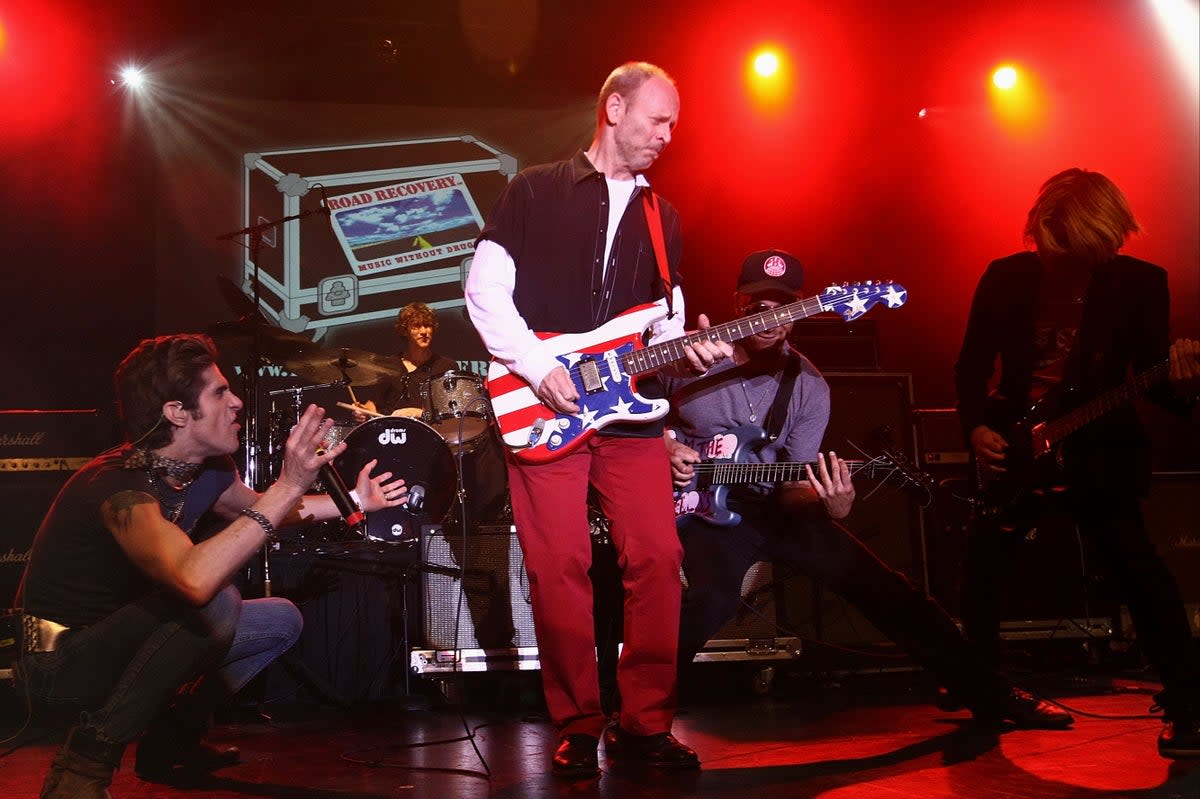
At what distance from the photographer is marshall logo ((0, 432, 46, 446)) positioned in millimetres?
5746

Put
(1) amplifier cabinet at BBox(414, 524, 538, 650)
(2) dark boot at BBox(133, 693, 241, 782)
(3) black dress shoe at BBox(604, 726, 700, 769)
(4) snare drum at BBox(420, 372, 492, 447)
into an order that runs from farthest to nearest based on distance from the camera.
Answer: (4) snare drum at BBox(420, 372, 492, 447), (1) amplifier cabinet at BBox(414, 524, 538, 650), (2) dark boot at BBox(133, 693, 241, 782), (3) black dress shoe at BBox(604, 726, 700, 769)

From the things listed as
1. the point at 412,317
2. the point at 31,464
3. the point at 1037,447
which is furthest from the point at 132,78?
the point at 1037,447

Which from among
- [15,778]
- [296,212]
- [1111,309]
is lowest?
[15,778]

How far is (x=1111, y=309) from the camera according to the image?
11.2 ft

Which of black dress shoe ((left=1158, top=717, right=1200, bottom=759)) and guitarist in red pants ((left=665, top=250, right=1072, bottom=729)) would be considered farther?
guitarist in red pants ((left=665, top=250, right=1072, bottom=729))

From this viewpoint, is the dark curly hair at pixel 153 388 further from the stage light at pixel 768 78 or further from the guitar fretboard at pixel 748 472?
the stage light at pixel 768 78

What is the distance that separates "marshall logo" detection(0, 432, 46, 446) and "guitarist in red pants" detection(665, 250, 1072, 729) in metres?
3.87

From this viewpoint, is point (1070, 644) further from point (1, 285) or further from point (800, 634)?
point (1, 285)

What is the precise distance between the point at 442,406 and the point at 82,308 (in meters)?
2.85

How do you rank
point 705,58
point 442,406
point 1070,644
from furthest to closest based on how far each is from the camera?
1. point 705,58
2. point 442,406
3. point 1070,644

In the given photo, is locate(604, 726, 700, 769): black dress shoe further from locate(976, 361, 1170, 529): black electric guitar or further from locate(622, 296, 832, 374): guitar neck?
locate(976, 361, 1170, 529): black electric guitar

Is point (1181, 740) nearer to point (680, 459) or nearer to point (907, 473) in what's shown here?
point (907, 473)

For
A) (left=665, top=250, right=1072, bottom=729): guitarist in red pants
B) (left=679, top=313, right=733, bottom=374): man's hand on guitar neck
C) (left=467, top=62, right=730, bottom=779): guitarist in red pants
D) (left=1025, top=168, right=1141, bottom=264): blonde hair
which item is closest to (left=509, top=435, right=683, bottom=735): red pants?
(left=467, top=62, right=730, bottom=779): guitarist in red pants

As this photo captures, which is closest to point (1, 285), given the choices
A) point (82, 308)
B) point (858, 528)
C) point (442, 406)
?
point (82, 308)
